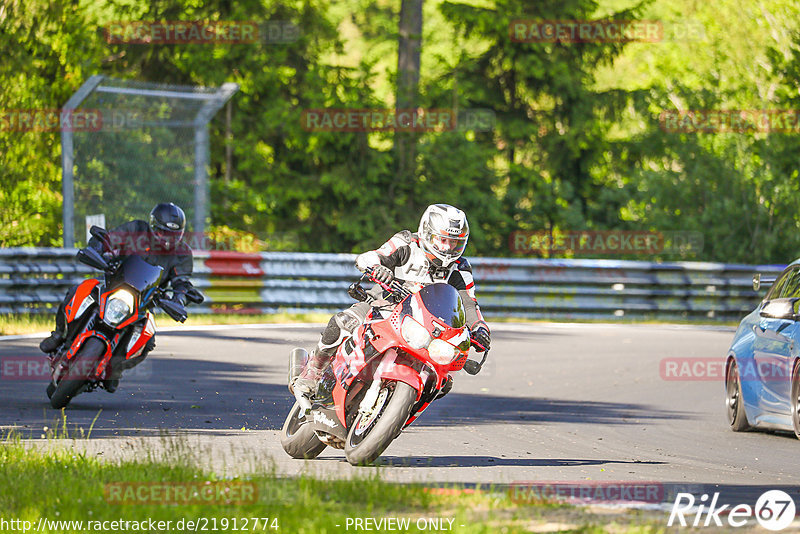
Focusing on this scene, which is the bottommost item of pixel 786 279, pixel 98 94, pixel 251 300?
pixel 251 300

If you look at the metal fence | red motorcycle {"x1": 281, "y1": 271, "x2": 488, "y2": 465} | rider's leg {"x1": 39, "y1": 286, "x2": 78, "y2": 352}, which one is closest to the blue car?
red motorcycle {"x1": 281, "y1": 271, "x2": 488, "y2": 465}

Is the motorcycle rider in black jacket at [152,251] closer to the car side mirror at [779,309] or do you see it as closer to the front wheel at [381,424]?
the front wheel at [381,424]

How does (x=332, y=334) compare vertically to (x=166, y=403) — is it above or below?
above

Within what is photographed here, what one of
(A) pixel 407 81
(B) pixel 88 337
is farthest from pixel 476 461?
(A) pixel 407 81

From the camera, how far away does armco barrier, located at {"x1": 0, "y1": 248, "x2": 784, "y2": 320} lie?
2184 cm

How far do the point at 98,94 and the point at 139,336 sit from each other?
30.5 ft

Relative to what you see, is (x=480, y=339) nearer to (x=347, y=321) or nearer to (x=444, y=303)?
(x=444, y=303)

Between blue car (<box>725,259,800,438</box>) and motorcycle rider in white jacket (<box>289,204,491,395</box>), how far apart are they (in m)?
2.99

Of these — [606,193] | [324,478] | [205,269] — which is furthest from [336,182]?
[324,478]

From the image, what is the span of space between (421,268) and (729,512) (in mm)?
2456

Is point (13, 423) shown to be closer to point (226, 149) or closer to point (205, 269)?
point (205, 269)

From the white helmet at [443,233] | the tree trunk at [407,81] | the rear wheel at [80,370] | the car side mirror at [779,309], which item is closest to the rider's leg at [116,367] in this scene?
the rear wheel at [80,370]

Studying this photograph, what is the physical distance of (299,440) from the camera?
29.2ft

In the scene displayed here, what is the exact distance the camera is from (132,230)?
11602 millimetres
